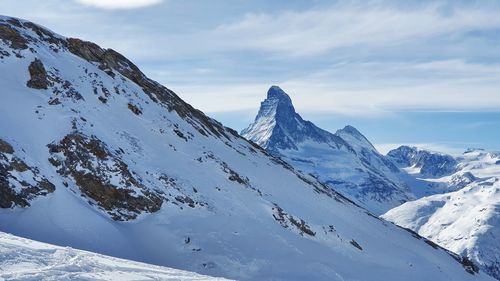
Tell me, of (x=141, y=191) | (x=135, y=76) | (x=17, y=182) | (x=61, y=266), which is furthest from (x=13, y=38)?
(x=61, y=266)

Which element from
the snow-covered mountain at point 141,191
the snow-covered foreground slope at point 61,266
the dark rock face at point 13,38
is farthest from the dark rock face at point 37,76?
the snow-covered foreground slope at point 61,266

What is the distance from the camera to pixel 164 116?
56781 mm

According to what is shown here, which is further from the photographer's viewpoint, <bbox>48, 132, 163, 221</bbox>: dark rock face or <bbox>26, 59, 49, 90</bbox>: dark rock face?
<bbox>26, 59, 49, 90</bbox>: dark rock face

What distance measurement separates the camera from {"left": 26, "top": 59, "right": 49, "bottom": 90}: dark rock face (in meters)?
41.9

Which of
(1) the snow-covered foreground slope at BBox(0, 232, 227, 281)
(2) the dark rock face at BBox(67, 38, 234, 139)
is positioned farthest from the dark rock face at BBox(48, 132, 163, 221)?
(2) the dark rock face at BBox(67, 38, 234, 139)

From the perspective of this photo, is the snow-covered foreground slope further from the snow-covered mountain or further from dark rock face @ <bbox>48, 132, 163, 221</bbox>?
dark rock face @ <bbox>48, 132, 163, 221</bbox>

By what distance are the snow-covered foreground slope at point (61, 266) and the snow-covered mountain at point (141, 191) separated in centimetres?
851

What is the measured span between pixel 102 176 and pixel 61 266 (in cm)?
1806

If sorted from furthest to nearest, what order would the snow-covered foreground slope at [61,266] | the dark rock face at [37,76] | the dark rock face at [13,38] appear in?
the dark rock face at [13,38] → the dark rock face at [37,76] → the snow-covered foreground slope at [61,266]

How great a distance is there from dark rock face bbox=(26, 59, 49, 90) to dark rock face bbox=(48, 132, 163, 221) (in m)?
7.38

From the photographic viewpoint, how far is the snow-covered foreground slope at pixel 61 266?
16859 millimetres

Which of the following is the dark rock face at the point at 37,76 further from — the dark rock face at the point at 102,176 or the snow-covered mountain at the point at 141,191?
the dark rock face at the point at 102,176

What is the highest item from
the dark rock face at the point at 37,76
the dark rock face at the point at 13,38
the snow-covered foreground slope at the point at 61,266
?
the dark rock face at the point at 13,38

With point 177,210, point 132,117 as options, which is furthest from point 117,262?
point 132,117
